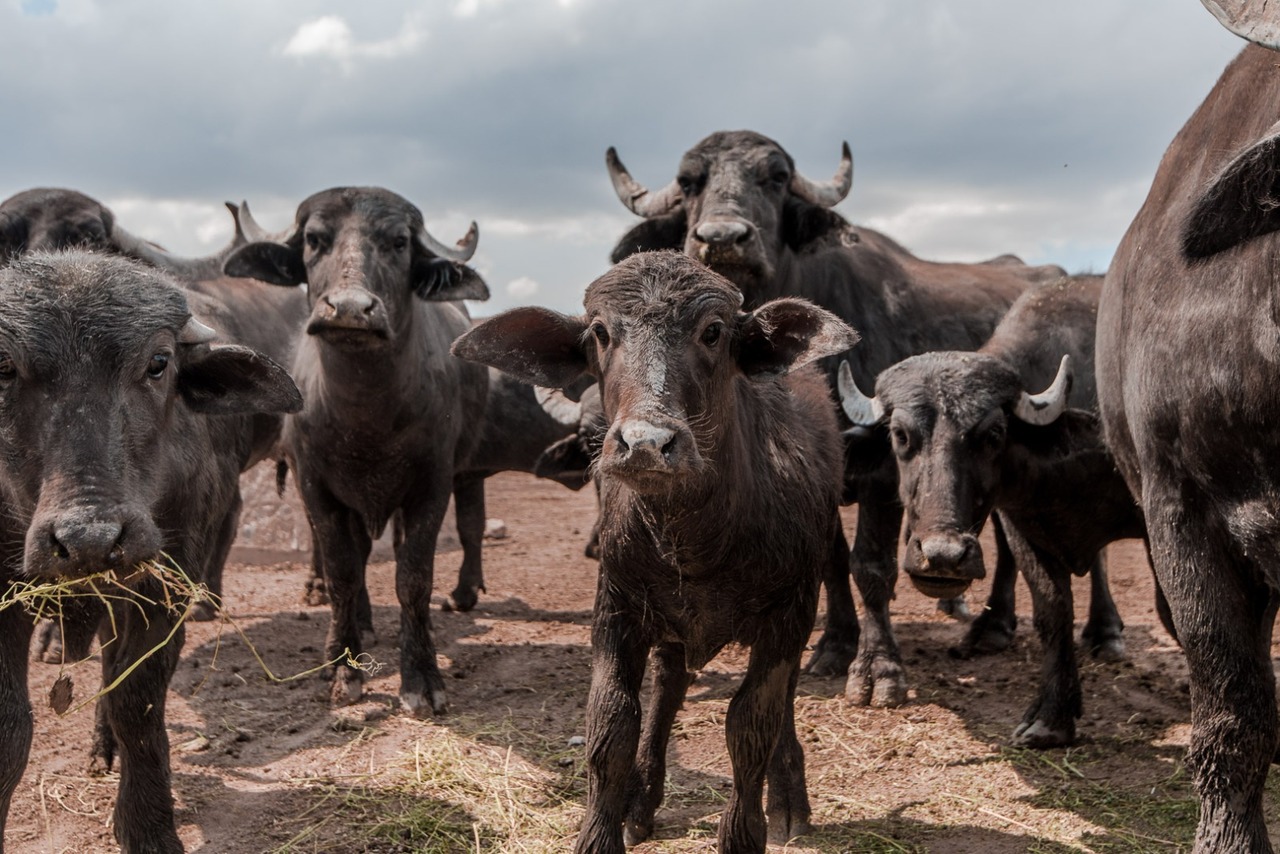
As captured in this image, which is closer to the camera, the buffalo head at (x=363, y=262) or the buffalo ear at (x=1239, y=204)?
the buffalo ear at (x=1239, y=204)

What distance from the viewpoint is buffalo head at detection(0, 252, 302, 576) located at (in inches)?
144

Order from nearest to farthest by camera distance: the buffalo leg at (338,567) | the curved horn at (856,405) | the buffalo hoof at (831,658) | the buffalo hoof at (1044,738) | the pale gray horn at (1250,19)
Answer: the pale gray horn at (1250,19) → the buffalo hoof at (1044,738) → the curved horn at (856,405) → the buffalo leg at (338,567) → the buffalo hoof at (831,658)

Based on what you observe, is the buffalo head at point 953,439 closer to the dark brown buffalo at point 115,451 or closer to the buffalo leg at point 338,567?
the dark brown buffalo at point 115,451

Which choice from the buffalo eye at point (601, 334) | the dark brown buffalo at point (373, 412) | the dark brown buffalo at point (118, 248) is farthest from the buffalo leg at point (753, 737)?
the dark brown buffalo at point (118, 248)

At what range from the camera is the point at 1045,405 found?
6.20m

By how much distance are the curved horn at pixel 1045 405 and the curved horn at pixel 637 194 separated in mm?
3012

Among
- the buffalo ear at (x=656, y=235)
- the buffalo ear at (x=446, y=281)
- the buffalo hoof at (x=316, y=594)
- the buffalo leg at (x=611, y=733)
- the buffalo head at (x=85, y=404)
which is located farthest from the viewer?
the buffalo hoof at (x=316, y=594)

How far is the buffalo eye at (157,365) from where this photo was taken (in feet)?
13.8

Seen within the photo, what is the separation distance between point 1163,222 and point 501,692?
14.6 feet

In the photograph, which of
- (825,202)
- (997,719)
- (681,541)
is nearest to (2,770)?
(681,541)

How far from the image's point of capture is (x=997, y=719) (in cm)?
656

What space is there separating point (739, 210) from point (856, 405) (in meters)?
1.59

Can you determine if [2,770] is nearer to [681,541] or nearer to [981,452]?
[681,541]

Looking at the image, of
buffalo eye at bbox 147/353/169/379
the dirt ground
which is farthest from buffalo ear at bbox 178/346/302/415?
the dirt ground
